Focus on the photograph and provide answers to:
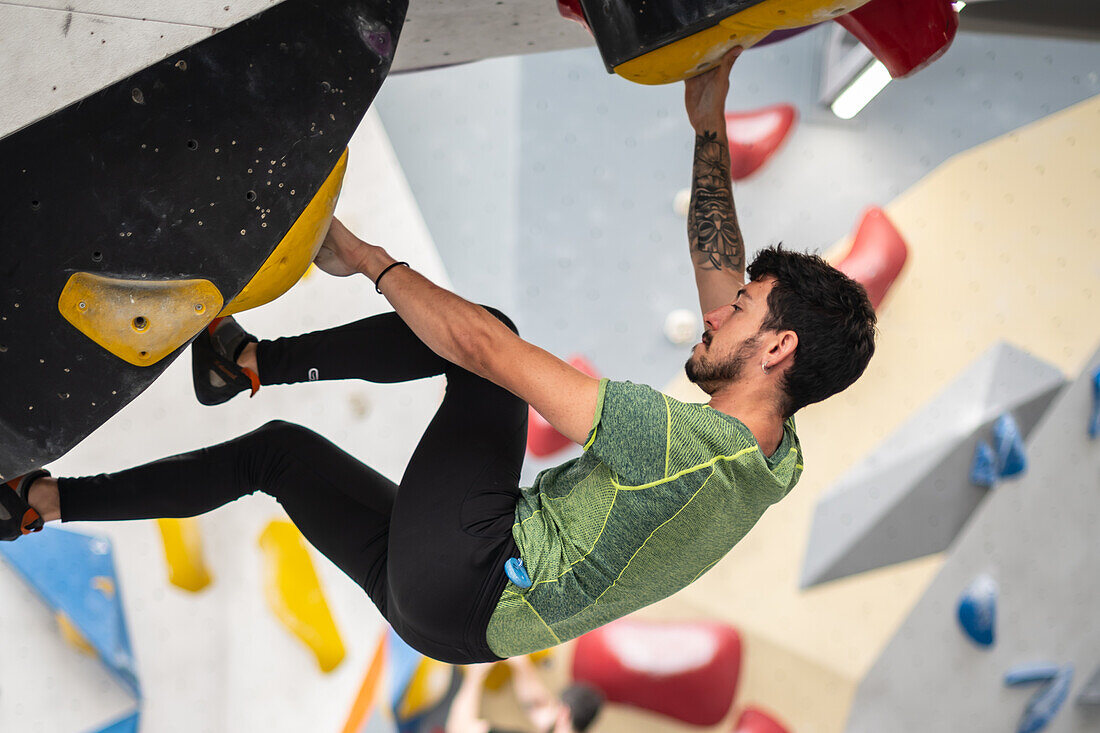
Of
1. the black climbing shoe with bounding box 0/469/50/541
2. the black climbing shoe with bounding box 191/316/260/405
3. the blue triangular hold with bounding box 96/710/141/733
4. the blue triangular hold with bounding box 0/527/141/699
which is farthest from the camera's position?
the blue triangular hold with bounding box 96/710/141/733

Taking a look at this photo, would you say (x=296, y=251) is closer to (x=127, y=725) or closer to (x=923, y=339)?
(x=127, y=725)

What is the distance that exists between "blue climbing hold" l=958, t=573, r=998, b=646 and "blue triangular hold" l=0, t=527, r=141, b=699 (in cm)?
273

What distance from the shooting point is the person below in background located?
2.86m

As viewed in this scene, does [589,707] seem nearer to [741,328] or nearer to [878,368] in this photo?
[878,368]

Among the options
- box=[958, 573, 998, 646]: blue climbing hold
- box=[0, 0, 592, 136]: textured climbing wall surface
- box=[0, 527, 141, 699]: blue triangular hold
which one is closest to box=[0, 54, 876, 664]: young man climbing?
box=[0, 0, 592, 136]: textured climbing wall surface

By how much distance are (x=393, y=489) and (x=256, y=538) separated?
1.56 metres

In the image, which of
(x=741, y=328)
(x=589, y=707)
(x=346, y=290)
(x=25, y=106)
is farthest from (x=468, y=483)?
(x=589, y=707)

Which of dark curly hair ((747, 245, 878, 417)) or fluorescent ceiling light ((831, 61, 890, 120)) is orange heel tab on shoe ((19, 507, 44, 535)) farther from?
fluorescent ceiling light ((831, 61, 890, 120))

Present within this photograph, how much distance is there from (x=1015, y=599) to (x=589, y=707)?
1589 millimetres

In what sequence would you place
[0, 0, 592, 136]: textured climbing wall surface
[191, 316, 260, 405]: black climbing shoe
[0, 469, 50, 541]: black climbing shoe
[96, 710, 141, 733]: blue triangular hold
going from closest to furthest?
[0, 0, 592, 136]: textured climbing wall surface < [0, 469, 50, 541]: black climbing shoe < [191, 316, 260, 405]: black climbing shoe < [96, 710, 141, 733]: blue triangular hold

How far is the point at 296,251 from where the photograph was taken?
1.15m

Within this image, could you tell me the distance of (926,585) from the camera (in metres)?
3.14

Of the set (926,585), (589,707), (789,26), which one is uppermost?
(789,26)

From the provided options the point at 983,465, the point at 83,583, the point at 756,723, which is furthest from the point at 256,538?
the point at 983,465
